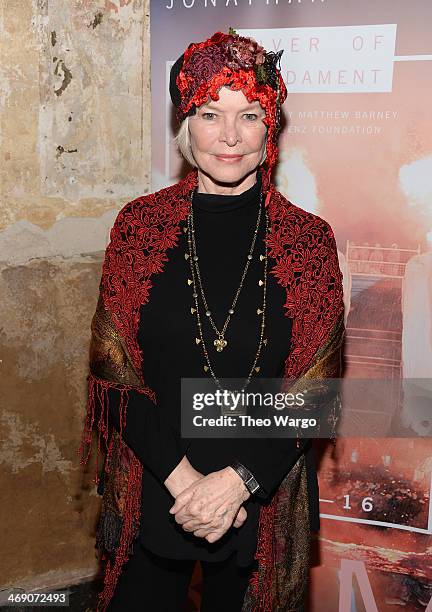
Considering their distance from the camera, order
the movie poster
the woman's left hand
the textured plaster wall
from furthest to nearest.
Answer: the textured plaster wall → the movie poster → the woman's left hand

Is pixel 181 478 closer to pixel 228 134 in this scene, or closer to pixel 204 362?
pixel 204 362

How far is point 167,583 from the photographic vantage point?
2.04 meters

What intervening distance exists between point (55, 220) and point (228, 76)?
1.04 meters

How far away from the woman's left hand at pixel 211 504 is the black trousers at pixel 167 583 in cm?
21

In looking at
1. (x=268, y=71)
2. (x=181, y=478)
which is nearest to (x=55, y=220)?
(x=268, y=71)

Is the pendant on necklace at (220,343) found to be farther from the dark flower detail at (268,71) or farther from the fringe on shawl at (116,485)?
the dark flower detail at (268,71)

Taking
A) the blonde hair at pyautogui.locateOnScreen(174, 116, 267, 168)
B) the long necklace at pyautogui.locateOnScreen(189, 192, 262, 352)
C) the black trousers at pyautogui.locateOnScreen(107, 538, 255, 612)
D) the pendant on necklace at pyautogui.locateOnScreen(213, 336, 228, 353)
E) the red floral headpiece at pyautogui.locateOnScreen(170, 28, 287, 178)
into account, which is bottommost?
the black trousers at pyautogui.locateOnScreen(107, 538, 255, 612)

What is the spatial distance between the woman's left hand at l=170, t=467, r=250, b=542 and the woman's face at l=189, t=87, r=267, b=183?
0.75 meters

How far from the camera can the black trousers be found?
203 centimetres

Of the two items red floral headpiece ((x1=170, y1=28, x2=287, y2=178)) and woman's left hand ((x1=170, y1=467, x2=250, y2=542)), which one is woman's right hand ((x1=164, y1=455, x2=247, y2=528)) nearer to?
woman's left hand ((x1=170, y1=467, x2=250, y2=542))

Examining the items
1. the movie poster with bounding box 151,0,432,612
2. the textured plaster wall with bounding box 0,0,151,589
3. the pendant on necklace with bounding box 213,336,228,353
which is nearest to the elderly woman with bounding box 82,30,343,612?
the pendant on necklace with bounding box 213,336,228,353

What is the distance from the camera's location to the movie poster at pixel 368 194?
2.47 metres

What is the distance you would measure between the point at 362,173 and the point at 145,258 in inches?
37.5

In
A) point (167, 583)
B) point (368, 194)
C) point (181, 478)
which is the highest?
point (368, 194)
